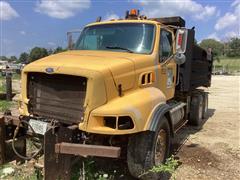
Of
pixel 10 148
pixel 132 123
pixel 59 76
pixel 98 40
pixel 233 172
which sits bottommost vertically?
pixel 233 172

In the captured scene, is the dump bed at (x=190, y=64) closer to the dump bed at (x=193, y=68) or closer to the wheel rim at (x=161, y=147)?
the dump bed at (x=193, y=68)

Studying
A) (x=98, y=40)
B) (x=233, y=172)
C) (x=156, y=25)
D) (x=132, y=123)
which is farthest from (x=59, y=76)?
(x=233, y=172)

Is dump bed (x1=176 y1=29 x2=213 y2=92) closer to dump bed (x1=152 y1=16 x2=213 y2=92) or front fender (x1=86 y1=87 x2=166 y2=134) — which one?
dump bed (x1=152 y1=16 x2=213 y2=92)

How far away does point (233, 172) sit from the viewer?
635cm

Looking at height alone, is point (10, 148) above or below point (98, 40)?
below

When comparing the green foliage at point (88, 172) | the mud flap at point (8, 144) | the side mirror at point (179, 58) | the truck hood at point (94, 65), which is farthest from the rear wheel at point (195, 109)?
the mud flap at point (8, 144)

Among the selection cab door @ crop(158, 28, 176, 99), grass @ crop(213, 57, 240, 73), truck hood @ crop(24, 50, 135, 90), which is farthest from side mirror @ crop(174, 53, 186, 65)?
grass @ crop(213, 57, 240, 73)

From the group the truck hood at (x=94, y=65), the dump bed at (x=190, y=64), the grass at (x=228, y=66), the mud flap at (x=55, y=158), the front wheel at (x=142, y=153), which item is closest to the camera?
the mud flap at (x=55, y=158)

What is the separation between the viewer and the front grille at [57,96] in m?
5.00

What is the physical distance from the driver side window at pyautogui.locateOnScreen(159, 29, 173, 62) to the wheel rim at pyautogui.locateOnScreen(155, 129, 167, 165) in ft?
4.88

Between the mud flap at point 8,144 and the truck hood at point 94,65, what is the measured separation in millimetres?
1007

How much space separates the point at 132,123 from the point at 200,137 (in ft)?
14.4

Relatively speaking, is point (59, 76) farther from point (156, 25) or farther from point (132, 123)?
point (156, 25)

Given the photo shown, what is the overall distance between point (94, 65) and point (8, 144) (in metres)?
1.99
